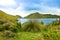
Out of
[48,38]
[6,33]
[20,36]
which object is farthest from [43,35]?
[6,33]

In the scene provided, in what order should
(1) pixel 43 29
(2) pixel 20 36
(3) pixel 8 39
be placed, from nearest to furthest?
1. (3) pixel 8 39
2. (2) pixel 20 36
3. (1) pixel 43 29

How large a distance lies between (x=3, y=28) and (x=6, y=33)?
2.08ft

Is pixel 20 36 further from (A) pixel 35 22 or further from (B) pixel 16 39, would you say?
(A) pixel 35 22

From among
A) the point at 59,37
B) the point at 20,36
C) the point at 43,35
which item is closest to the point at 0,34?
the point at 20,36

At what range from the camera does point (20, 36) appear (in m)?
8.68

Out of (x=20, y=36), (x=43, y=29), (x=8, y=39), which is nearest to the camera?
(x=8, y=39)

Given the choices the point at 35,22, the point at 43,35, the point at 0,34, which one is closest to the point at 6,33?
the point at 0,34

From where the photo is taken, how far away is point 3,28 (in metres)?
8.79

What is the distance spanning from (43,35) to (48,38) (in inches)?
10.2

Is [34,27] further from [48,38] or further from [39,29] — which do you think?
[48,38]

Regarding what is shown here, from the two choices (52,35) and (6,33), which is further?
(52,35)

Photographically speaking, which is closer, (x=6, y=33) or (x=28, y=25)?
(x=6, y=33)

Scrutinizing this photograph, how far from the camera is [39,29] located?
10.7 meters

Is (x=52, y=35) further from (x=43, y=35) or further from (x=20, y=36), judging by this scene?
(x=20, y=36)
